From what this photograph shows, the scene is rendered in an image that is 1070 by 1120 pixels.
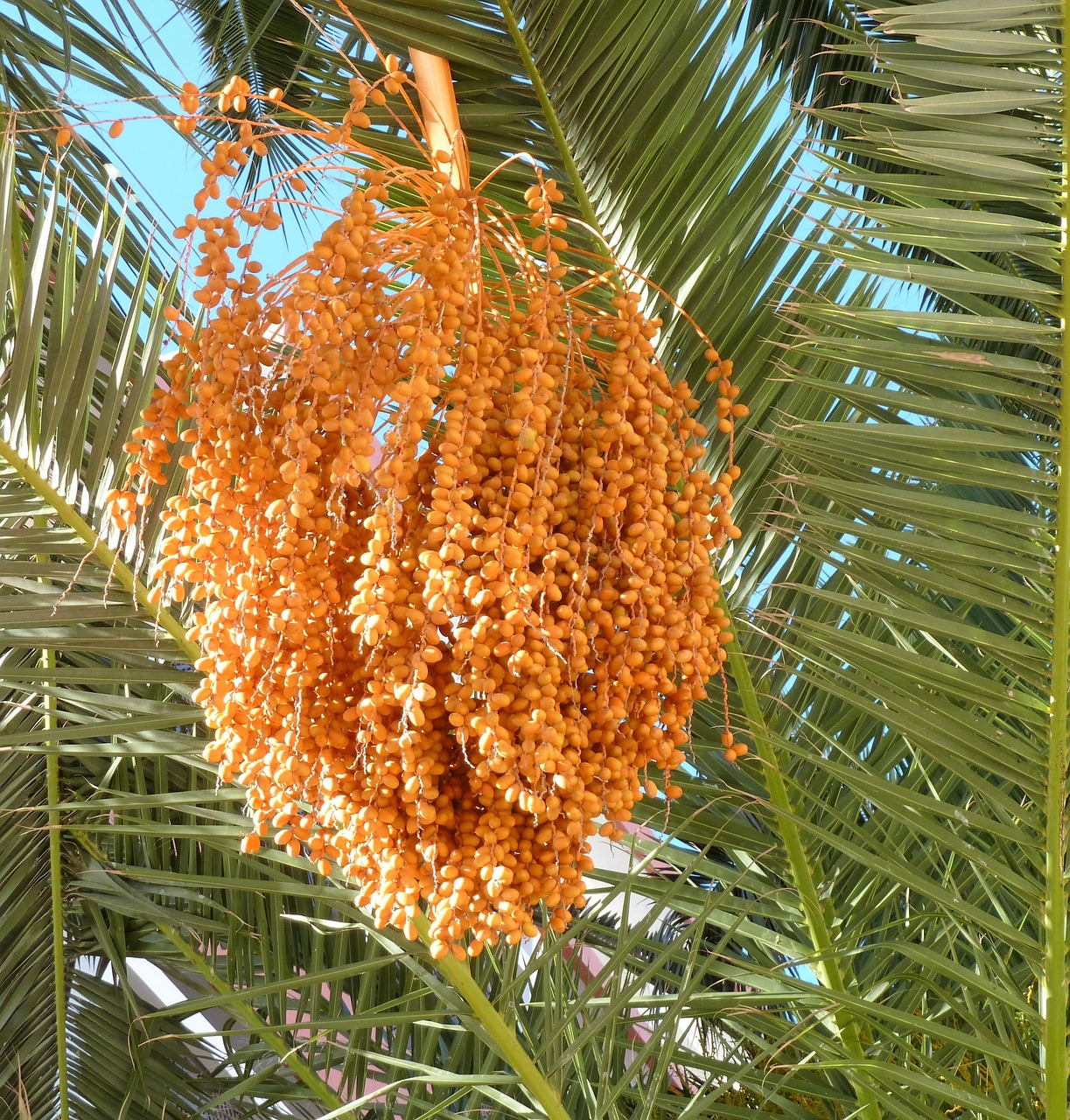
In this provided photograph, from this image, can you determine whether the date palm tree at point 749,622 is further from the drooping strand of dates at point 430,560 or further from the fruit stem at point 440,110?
the drooping strand of dates at point 430,560

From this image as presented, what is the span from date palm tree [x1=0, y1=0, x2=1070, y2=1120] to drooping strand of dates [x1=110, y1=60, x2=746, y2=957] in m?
0.25

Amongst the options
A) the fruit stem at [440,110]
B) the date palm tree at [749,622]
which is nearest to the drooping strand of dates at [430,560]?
the fruit stem at [440,110]

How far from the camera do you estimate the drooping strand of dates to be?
841 mm

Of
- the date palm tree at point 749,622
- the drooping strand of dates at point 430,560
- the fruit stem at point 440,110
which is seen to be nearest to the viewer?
the drooping strand of dates at point 430,560

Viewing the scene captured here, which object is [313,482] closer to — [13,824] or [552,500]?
[552,500]

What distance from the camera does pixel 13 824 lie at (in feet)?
5.81

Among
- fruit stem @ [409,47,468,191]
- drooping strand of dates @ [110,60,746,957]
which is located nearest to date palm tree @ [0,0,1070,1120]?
fruit stem @ [409,47,468,191]

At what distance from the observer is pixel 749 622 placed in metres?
1.47

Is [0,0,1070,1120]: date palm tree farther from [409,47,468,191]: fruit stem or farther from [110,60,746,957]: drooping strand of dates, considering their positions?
[110,60,746,957]: drooping strand of dates

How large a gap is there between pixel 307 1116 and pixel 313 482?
1.44m

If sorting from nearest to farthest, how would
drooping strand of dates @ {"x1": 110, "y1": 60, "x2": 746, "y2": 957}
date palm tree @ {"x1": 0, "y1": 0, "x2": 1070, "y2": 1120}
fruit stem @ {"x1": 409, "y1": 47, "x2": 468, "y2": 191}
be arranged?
drooping strand of dates @ {"x1": 110, "y1": 60, "x2": 746, "y2": 957} < fruit stem @ {"x1": 409, "y1": 47, "x2": 468, "y2": 191} < date palm tree @ {"x1": 0, "y1": 0, "x2": 1070, "y2": 1120}

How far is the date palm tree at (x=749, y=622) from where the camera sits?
1.19 metres

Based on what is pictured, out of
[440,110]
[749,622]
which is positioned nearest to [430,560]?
[440,110]

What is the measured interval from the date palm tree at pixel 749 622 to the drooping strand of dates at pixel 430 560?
0.25 m
